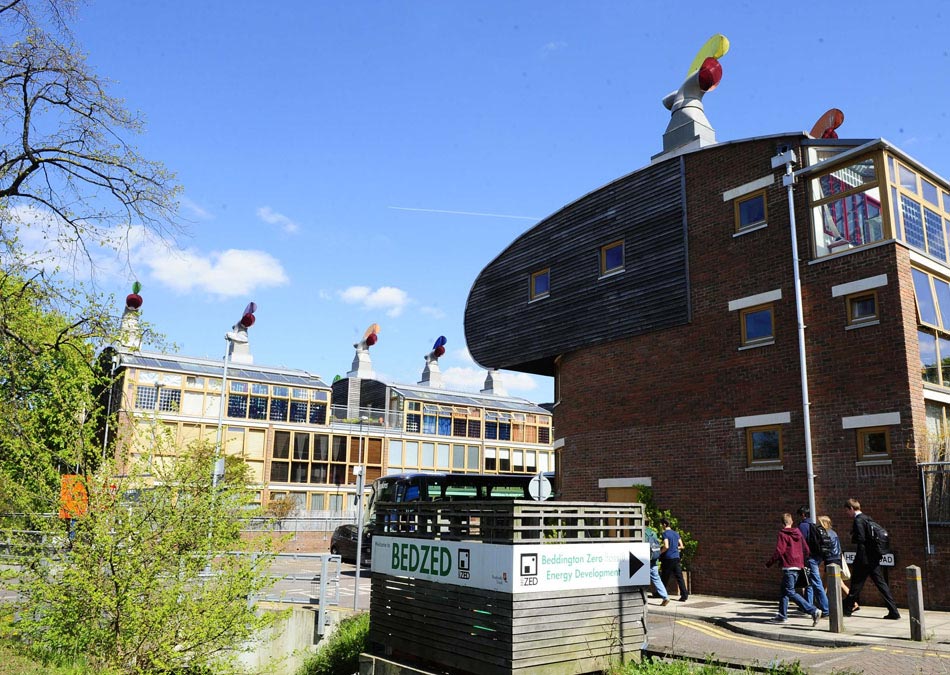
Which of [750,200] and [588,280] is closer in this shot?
[750,200]

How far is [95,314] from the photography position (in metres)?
13.0

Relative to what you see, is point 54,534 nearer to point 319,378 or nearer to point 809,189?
point 809,189

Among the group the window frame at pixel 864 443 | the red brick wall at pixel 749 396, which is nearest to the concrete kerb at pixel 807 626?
the red brick wall at pixel 749 396

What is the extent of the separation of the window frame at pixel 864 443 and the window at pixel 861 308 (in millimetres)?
2167

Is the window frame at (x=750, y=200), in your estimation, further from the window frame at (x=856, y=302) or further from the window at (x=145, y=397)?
the window at (x=145, y=397)

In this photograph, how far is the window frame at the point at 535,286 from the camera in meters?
23.9

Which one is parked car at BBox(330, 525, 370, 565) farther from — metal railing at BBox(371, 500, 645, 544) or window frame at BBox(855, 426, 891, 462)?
window frame at BBox(855, 426, 891, 462)

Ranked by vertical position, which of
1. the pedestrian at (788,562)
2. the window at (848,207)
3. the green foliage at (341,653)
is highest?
the window at (848,207)

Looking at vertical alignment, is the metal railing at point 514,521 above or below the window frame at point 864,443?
below

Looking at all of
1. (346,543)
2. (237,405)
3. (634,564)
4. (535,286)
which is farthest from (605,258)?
(237,405)

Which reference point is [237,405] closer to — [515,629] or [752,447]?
[752,447]

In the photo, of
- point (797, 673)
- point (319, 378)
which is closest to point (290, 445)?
point (319, 378)

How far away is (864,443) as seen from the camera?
15.7 m

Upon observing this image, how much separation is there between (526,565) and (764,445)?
30.6 feet
